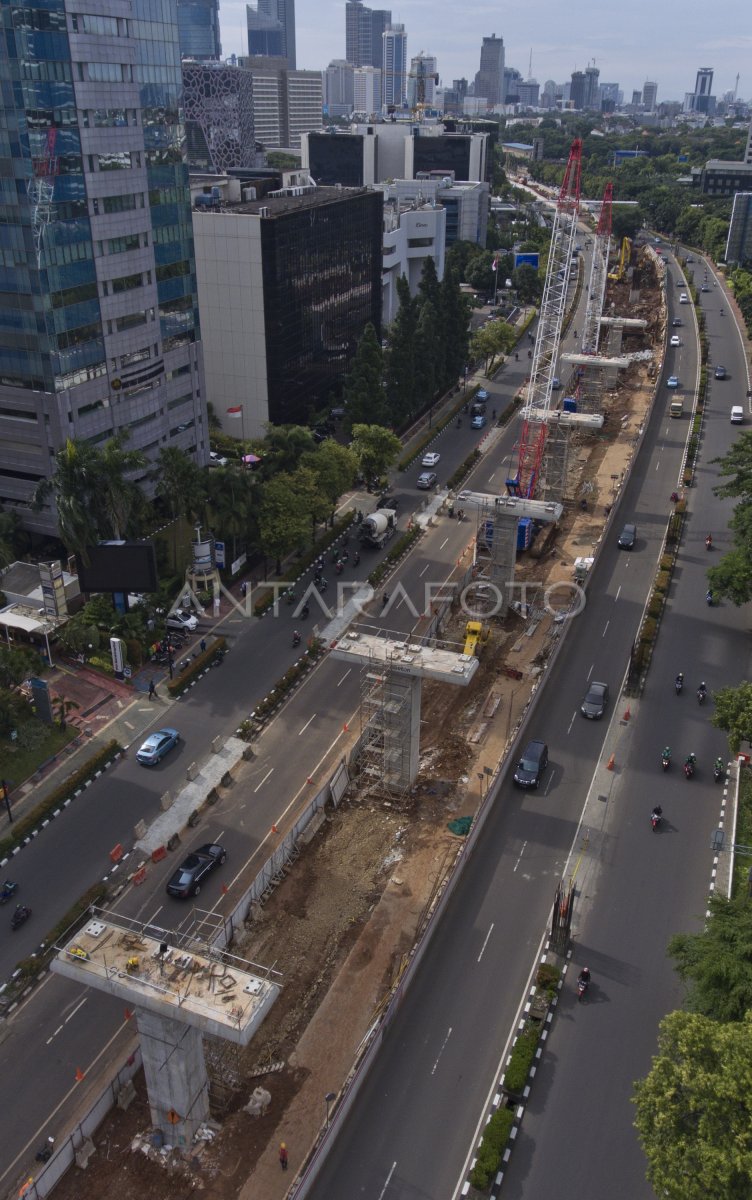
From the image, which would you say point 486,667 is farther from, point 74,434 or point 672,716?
point 74,434

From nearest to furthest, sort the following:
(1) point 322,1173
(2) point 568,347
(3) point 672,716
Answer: (1) point 322,1173, (3) point 672,716, (2) point 568,347

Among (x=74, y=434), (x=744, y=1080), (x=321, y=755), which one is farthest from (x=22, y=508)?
(x=744, y=1080)

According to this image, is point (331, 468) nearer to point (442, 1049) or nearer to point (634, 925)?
point (634, 925)

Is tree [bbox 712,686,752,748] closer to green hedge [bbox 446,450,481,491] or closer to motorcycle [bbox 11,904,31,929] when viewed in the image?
motorcycle [bbox 11,904,31,929]

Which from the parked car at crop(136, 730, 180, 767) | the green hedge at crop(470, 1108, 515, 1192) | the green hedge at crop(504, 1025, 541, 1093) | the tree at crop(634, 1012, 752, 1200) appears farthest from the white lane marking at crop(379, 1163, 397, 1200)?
the parked car at crop(136, 730, 180, 767)

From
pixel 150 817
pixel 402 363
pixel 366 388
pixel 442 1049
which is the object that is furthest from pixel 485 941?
pixel 402 363
